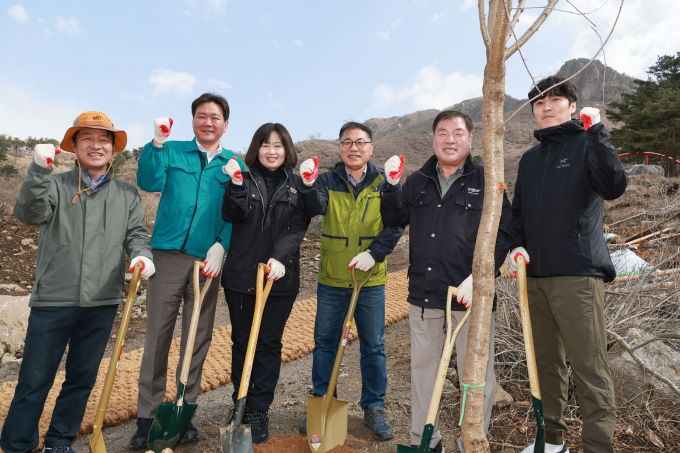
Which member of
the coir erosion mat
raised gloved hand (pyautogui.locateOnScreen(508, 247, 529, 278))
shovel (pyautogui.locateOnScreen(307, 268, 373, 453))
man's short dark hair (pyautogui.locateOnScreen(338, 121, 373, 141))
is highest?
man's short dark hair (pyautogui.locateOnScreen(338, 121, 373, 141))

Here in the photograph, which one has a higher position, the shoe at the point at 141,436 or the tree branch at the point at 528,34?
the tree branch at the point at 528,34

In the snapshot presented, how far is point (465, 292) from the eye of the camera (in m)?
2.27

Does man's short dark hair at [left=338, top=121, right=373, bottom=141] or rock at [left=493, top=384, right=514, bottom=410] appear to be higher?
man's short dark hair at [left=338, top=121, right=373, bottom=141]

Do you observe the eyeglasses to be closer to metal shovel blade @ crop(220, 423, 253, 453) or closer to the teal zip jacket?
the teal zip jacket

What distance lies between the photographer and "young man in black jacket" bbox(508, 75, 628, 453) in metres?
2.26

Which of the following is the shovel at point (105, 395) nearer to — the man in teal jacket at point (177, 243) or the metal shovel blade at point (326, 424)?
the man in teal jacket at point (177, 243)

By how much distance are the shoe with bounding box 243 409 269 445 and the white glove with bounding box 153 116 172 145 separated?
179 cm

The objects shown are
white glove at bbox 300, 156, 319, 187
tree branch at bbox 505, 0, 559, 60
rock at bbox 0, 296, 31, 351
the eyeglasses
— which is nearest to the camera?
tree branch at bbox 505, 0, 559, 60

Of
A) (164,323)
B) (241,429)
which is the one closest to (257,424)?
(241,429)

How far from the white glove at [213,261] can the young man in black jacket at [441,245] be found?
116cm

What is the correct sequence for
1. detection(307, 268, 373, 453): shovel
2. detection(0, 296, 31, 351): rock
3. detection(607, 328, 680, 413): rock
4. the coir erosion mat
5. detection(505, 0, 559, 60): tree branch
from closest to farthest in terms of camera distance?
1. detection(505, 0, 559, 60): tree branch
2. detection(307, 268, 373, 453): shovel
3. detection(607, 328, 680, 413): rock
4. the coir erosion mat
5. detection(0, 296, 31, 351): rock

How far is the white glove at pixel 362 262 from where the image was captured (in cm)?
274

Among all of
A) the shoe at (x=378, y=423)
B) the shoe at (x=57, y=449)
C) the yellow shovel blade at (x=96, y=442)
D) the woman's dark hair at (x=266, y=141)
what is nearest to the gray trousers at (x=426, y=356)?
the shoe at (x=378, y=423)

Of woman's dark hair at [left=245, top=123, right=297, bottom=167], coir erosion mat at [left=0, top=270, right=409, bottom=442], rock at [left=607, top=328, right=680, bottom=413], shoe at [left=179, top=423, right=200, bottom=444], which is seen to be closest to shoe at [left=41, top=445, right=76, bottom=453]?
coir erosion mat at [left=0, top=270, right=409, bottom=442]
